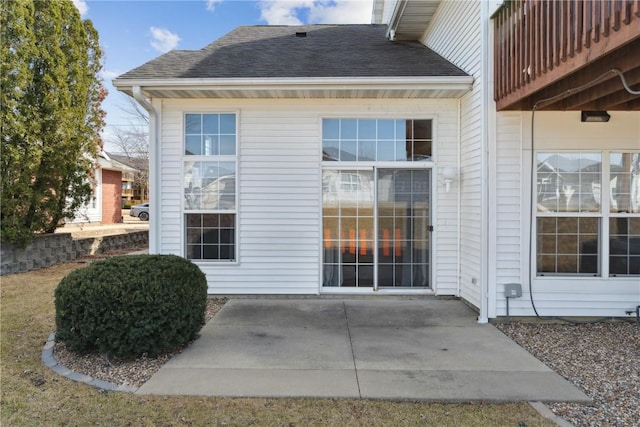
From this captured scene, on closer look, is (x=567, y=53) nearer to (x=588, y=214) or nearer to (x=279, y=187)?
(x=588, y=214)

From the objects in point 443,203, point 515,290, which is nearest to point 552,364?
point 515,290

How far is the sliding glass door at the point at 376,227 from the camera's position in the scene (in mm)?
6070

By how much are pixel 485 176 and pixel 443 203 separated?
1.10 meters

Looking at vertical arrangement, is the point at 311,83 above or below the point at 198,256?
above

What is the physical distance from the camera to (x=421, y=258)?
6.11 metres

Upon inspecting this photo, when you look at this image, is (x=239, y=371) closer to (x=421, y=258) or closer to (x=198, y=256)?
(x=198, y=256)

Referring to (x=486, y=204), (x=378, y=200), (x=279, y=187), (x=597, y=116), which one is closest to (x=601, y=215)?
(x=597, y=116)

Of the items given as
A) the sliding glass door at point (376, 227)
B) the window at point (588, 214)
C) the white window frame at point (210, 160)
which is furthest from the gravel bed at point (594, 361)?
the white window frame at point (210, 160)

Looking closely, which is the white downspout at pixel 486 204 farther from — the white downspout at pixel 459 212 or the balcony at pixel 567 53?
the white downspout at pixel 459 212

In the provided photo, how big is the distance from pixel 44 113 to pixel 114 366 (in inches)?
283

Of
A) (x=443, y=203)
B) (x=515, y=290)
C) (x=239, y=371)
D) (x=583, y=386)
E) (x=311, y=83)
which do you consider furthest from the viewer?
(x=443, y=203)

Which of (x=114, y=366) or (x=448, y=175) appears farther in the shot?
(x=448, y=175)

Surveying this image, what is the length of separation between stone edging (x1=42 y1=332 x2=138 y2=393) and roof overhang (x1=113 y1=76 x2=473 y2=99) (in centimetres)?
365

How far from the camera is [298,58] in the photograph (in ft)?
21.3
